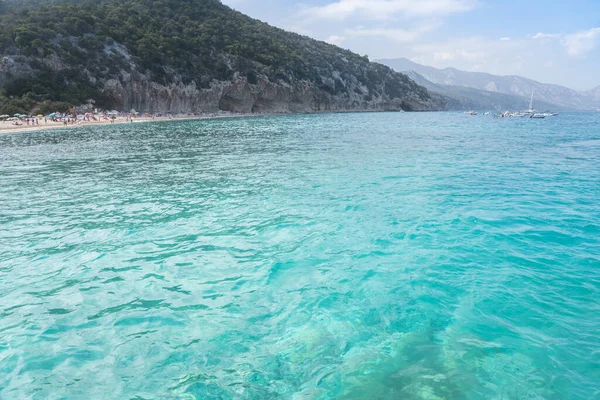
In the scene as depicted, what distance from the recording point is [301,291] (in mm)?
7516

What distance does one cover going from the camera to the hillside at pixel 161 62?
207 feet

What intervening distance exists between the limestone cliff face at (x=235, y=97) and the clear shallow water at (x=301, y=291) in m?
67.3

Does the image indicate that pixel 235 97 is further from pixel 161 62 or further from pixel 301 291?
pixel 301 291

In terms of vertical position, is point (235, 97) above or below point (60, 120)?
above

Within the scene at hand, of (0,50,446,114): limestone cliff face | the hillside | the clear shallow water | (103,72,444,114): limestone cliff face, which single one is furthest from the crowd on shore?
the clear shallow water

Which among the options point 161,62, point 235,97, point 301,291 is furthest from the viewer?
point 235,97

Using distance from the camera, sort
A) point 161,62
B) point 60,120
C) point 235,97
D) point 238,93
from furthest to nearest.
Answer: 1. point 235,97
2. point 238,93
3. point 161,62
4. point 60,120

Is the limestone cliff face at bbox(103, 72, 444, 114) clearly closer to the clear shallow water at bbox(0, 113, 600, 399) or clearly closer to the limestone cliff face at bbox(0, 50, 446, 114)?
the limestone cliff face at bbox(0, 50, 446, 114)

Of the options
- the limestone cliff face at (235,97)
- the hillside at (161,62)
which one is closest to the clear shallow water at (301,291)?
the hillside at (161,62)

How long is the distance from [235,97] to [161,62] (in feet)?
67.0

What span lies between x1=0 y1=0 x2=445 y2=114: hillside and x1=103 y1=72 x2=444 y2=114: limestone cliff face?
240mm

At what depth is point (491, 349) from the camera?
18.2 ft

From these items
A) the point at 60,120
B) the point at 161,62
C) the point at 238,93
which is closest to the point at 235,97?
the point at 238,93

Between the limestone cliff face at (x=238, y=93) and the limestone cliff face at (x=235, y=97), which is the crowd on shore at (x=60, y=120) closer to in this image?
the limestone cliff face at (x=235, y=97)
